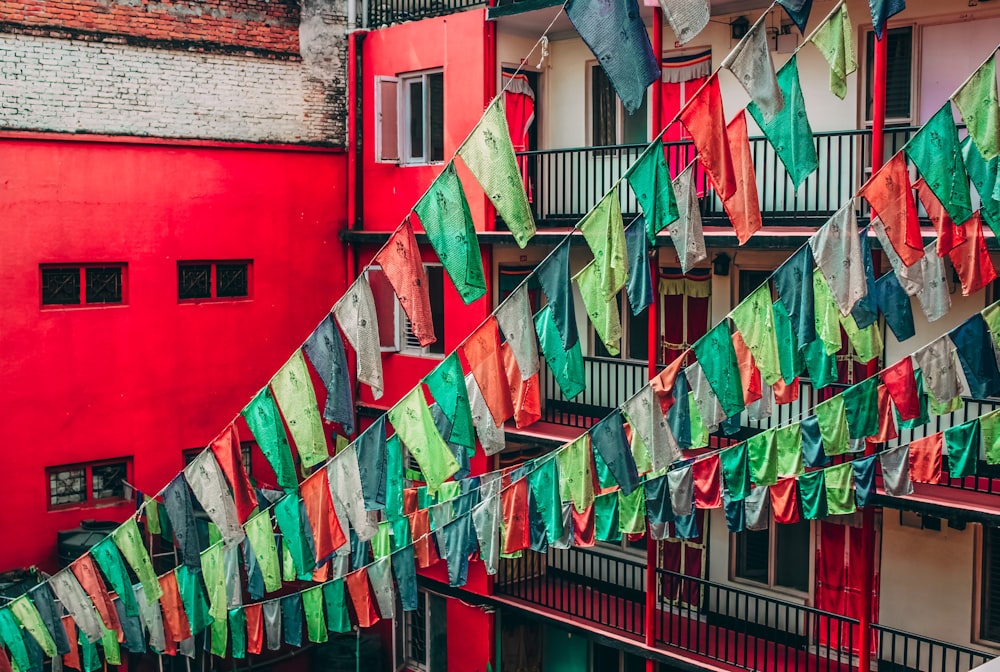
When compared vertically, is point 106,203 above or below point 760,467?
above

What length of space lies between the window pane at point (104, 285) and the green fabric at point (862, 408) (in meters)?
10.6

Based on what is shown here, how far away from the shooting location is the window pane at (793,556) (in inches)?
649

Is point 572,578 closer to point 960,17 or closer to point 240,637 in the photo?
point 240,637

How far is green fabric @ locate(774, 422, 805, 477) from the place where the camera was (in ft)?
43.3

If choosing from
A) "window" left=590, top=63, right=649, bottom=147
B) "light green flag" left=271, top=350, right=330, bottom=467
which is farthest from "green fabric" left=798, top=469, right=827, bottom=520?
"window" left=590, top=63, right=649, bottom=147

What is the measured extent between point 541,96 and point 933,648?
9.54 meters

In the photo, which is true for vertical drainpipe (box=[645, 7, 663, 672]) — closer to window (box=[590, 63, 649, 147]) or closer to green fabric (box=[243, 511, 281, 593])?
window (box=[590, 63, 649, 147])

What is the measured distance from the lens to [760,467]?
1345cm

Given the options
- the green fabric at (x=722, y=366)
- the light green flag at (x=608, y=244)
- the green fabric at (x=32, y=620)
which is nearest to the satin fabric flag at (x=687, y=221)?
the light green flag at (x=608, y=244)

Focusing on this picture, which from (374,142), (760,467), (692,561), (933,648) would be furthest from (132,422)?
(933,648)

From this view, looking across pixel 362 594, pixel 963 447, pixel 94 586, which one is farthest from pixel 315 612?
pixel 963 447

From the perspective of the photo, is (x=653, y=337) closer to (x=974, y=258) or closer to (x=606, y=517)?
(x=606, y=517)

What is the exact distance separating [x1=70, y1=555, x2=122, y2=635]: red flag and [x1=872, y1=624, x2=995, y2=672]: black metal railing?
9.13 meters

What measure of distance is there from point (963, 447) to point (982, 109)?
138 inches
